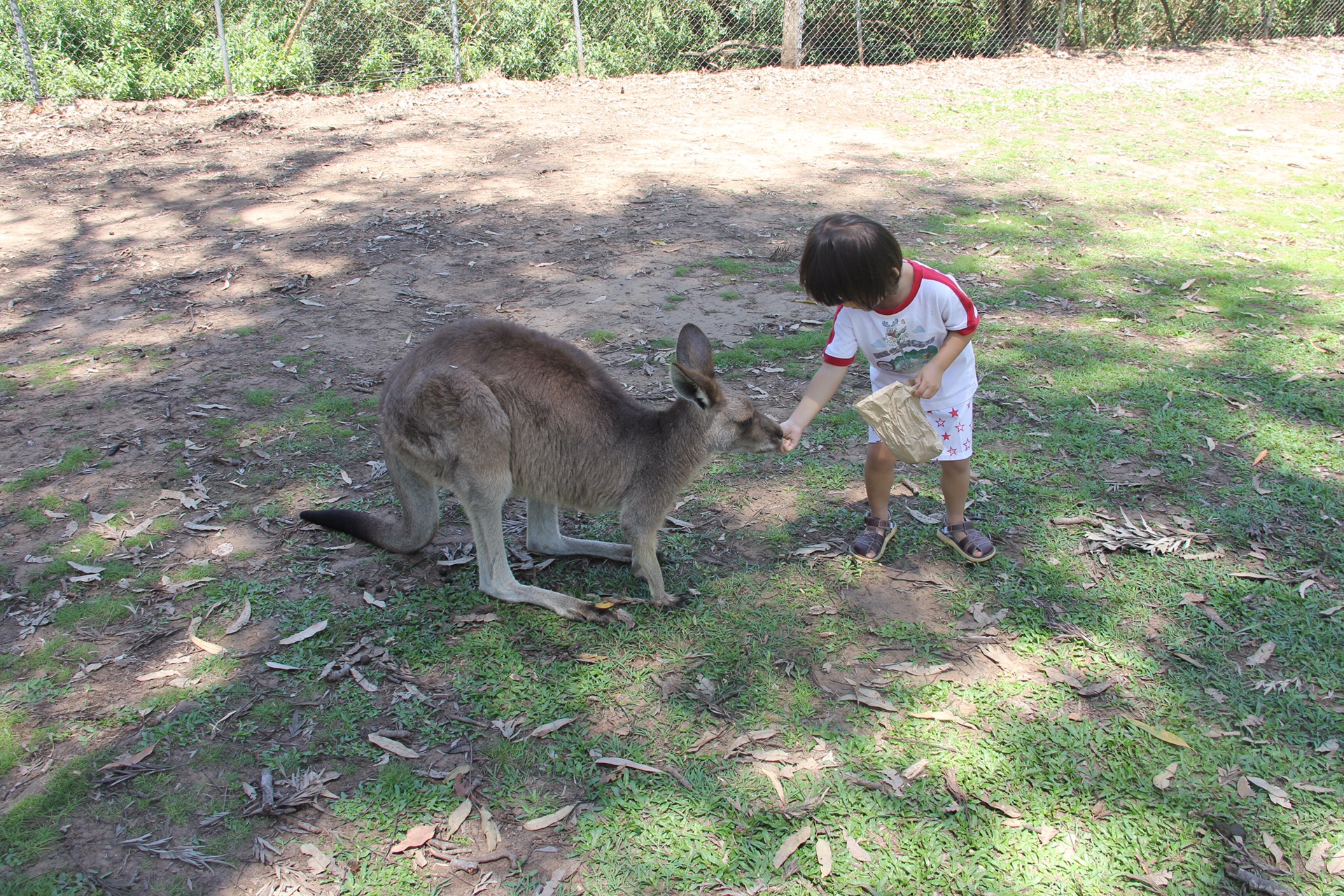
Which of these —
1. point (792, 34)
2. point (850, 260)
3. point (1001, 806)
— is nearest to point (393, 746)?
point (1001, 806)

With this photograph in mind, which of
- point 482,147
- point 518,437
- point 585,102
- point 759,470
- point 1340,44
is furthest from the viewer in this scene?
point 1340,44

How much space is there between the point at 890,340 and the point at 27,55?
1105 centimetres

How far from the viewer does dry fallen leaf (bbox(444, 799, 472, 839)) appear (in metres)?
2.32

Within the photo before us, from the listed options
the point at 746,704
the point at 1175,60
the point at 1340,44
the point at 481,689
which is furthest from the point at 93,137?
the point at 1340,44

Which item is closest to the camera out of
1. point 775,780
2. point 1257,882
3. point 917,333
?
point 1257,882

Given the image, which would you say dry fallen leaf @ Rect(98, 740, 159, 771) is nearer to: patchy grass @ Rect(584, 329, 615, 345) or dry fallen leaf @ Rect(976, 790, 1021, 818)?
dry fallen leaf @ Rect(976, 790, 1021, 818)

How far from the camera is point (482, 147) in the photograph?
29.4 ft

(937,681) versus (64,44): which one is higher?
(64,44)

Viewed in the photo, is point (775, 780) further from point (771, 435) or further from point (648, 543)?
point (771, 435)

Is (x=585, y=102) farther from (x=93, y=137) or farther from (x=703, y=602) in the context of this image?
(x=703, y=602)

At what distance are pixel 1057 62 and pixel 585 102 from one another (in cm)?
743

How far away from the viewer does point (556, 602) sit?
316 centimetres

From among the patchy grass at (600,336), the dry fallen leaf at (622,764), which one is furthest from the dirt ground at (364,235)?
the dry fallen leaf at (622,764)

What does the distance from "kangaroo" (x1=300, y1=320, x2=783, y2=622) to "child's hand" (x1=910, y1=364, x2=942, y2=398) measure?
0.51 m
